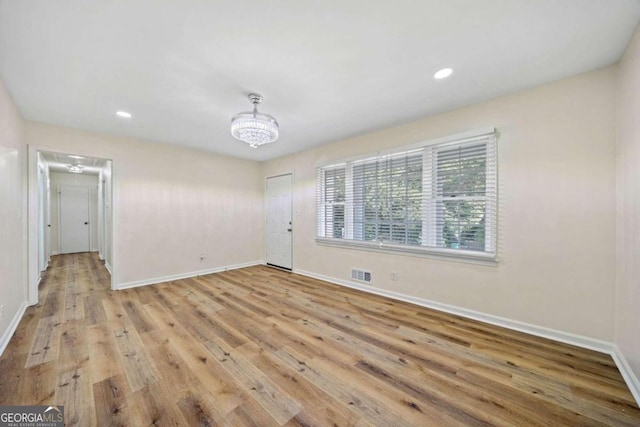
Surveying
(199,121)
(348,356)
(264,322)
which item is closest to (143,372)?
(264,322)

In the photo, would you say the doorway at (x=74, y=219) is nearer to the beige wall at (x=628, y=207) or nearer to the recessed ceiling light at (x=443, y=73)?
the recessed ceiling light at (x=443, y=73)

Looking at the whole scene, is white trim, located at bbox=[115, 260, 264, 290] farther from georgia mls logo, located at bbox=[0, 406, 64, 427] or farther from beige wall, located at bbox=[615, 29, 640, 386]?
beige wall, located at bbox=[615, 29, 640, 386]

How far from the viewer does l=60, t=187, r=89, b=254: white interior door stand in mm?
7203

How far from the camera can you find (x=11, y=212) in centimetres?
257

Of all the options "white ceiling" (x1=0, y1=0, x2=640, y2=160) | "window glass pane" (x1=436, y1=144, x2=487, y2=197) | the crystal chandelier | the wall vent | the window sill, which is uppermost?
"white ceiling" (x1=0, y1=0, x2=640, y2=160)

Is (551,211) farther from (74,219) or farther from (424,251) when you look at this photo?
(74,219)

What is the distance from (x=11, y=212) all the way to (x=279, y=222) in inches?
149

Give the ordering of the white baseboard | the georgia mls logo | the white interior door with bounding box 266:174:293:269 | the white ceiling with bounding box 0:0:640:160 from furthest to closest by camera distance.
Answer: the white interior door with bounding box 266:174:293:269
the white baseboard
the white ceiling with bounding box 0:0:640:160
the georgia mls logo

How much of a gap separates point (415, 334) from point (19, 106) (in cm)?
513

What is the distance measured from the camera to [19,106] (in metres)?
2.79

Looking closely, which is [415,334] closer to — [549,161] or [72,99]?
[549,161]

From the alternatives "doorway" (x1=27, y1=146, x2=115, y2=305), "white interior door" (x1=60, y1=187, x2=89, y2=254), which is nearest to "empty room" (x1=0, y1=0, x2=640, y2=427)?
"doorway" (x1=27, y1=146, x2=115, y2=305)

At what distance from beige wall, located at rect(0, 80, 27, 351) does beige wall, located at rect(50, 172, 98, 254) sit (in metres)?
5.52

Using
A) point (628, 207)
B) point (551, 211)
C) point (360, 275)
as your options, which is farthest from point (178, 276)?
point (628, 207)
